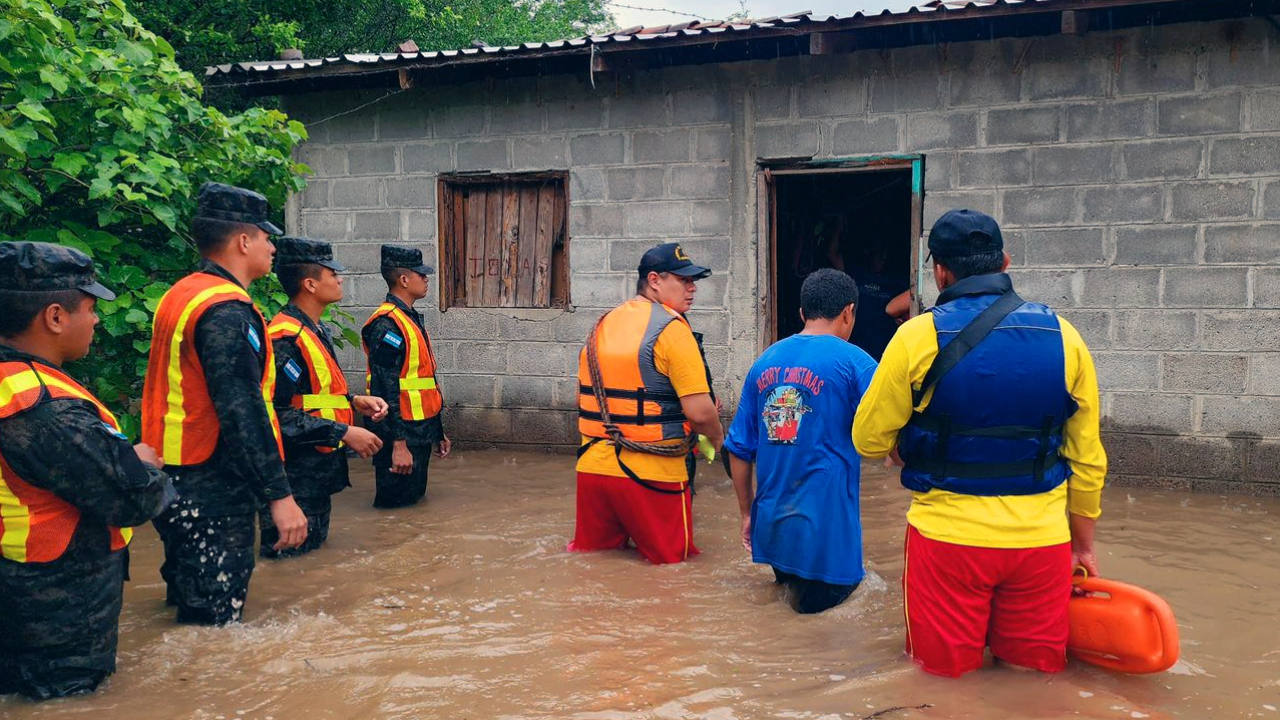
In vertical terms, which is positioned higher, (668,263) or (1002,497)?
(668,263)

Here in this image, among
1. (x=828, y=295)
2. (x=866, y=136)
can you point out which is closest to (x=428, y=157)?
(x=866, y=136)

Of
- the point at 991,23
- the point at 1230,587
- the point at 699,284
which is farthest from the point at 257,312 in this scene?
the point at 991,23

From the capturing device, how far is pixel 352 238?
8.72 m

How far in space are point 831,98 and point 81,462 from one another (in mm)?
5734

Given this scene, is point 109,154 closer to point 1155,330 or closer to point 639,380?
point 639,380

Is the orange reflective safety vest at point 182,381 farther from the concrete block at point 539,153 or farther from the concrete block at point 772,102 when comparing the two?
the concrete block at point 772,102

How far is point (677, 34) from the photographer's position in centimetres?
709

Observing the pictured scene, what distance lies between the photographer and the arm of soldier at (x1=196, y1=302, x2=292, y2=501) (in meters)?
3.87

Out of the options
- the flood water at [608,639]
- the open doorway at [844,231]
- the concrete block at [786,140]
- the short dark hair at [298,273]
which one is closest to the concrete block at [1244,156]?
the flood water at [608,639]

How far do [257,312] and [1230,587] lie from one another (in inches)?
184

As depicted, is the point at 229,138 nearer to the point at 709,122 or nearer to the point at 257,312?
the point at 257,312

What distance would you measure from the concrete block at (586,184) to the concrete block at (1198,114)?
4050 millimetres

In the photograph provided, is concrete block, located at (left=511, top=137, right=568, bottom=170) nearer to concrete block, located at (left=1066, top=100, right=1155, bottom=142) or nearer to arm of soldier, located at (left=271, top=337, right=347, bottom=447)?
arm of soldier, located at (left=271, top=337, right=347, bottom=447)

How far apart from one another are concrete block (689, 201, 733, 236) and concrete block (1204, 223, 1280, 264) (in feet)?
10.8
